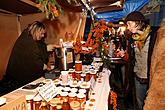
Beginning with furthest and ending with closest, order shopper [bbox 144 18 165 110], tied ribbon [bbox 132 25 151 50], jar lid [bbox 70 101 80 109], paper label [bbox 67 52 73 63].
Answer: tied ribbon [bbox 132 25 151 50]
paper label [bbox 67 52 73 63]
jar lid [bbox 70 101 80 109]
shopper [bbox 144 18 165 110]

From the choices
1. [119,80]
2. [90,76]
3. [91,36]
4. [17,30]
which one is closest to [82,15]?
[91,36]

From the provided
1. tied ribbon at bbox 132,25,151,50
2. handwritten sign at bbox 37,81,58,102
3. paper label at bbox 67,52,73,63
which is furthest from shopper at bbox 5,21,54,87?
tied ribbon at bbox 132,25,151,50

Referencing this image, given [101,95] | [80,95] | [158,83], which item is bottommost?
[101,95]

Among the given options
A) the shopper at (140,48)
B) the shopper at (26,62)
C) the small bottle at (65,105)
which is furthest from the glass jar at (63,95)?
the shopper at (140,48)

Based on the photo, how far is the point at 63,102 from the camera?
113 cm

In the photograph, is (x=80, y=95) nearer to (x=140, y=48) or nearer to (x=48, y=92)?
(x=48, y=92)

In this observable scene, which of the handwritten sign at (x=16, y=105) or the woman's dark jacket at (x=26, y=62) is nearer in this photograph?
the handwritten sign at (x=16, y=105)

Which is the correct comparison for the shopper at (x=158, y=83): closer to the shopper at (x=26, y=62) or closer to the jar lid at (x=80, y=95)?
the jar lid at (x=80, y=95)

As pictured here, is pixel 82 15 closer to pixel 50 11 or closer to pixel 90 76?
pixel 50 11

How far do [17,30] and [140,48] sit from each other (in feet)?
6.51

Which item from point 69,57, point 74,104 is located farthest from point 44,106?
point 69,57

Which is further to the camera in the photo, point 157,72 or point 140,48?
point 140,48

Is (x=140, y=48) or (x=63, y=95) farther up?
(x=140, y=48)

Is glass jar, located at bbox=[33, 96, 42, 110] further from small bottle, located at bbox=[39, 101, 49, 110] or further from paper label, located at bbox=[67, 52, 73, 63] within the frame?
paper label, located at bbox=[67, 52, 73, 63]
